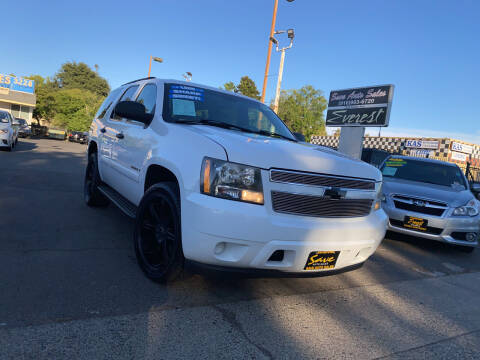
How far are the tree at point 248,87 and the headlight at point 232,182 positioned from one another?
58394 millimetres

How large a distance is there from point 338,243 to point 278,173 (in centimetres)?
70

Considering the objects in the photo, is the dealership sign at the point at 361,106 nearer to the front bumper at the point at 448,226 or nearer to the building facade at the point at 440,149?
the front bumper at the point at 448,226

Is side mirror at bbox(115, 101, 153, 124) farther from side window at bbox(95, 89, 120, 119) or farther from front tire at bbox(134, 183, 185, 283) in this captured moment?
side window at bbox(95, 89, 120, 119)

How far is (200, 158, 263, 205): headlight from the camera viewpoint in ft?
7.63

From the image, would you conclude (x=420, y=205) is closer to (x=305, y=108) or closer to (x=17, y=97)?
(x=17, y=97)

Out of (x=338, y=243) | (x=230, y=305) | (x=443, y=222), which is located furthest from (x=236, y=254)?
(x=443, y=222)

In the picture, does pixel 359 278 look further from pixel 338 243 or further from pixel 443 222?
pixel 443 222

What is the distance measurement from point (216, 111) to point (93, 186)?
8.48ft

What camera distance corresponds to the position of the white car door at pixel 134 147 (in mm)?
3328

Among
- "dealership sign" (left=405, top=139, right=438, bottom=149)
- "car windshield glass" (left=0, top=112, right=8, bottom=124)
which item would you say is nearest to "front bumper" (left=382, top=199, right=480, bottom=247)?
"car windshield glass" (left=0, top=112, right=8, bottom=124)

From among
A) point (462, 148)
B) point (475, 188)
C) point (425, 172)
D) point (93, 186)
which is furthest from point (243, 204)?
point (462, 148)

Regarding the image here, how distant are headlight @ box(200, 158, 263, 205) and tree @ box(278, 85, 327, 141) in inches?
2293

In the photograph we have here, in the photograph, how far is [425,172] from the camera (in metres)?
6.56

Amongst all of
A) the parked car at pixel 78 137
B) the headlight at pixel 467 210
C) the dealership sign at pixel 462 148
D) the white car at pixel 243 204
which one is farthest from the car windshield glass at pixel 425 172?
the parked car at pixel 78 137
